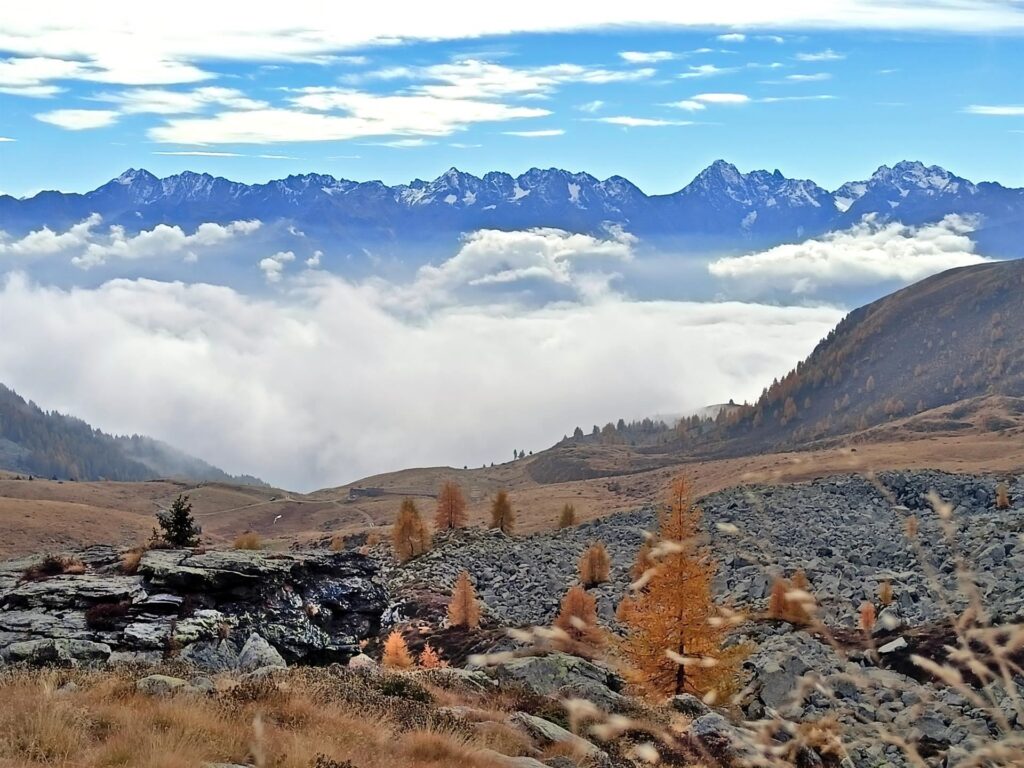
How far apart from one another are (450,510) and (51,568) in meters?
64.9

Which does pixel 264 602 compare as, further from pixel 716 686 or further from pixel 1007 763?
pixel 1007 763

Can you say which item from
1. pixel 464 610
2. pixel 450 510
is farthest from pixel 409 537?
pixel 464 610

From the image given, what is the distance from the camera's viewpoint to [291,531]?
178000 mm

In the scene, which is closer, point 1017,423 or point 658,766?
point 658,766

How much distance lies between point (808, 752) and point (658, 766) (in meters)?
6.92

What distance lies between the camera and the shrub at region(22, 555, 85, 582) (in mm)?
22294

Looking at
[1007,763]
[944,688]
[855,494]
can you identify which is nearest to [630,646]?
[944,688]

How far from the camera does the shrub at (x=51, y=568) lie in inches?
878

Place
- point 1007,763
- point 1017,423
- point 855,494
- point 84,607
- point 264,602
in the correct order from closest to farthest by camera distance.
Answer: point 1007,763
point 84,607
point 264,602
point 855,494
point 1017,423

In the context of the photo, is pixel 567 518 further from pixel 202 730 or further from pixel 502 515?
pixel 202 730

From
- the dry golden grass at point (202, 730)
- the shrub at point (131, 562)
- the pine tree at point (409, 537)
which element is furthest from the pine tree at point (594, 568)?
the dry golden grass at point (202, 730)

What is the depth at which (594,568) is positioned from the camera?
57.6 metres

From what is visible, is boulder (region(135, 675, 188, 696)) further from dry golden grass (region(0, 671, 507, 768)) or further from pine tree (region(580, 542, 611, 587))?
pine tree (region(580, 542, 611, 587))

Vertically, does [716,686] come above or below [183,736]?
below
